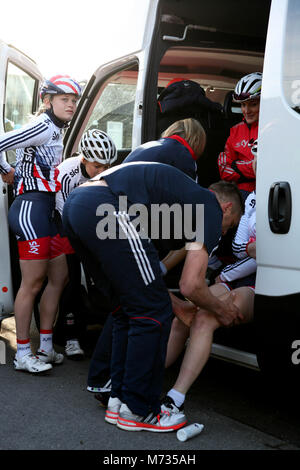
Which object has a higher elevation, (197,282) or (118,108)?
(118,108)

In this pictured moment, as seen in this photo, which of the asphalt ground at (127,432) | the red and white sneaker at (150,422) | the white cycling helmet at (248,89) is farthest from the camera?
the white cycling helmet at (248,89)

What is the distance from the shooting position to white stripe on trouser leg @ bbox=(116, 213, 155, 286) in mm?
3305

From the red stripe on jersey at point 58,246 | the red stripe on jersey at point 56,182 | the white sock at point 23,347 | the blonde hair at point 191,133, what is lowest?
the white sock at point 23,347

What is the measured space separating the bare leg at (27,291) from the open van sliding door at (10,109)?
0.64 ft

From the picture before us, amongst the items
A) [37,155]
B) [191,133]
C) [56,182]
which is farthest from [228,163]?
[37,155]

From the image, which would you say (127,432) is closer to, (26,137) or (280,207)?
(280,207)

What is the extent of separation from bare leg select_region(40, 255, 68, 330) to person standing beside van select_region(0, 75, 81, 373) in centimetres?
9

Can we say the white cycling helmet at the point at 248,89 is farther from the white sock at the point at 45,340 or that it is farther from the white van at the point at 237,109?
the white sock at the point at 45,340

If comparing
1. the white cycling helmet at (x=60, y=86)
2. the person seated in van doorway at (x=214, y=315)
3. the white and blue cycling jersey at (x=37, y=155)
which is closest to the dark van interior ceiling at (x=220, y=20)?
the white cycling helmet at (x=60, y=86)

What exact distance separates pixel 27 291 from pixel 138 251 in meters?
1.40

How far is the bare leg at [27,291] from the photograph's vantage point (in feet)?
14.5

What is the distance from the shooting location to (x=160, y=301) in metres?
3.36

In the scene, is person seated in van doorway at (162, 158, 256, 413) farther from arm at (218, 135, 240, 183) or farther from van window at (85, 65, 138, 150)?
van window at (85, 65, 138, 150)

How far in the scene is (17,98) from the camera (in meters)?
4.95
